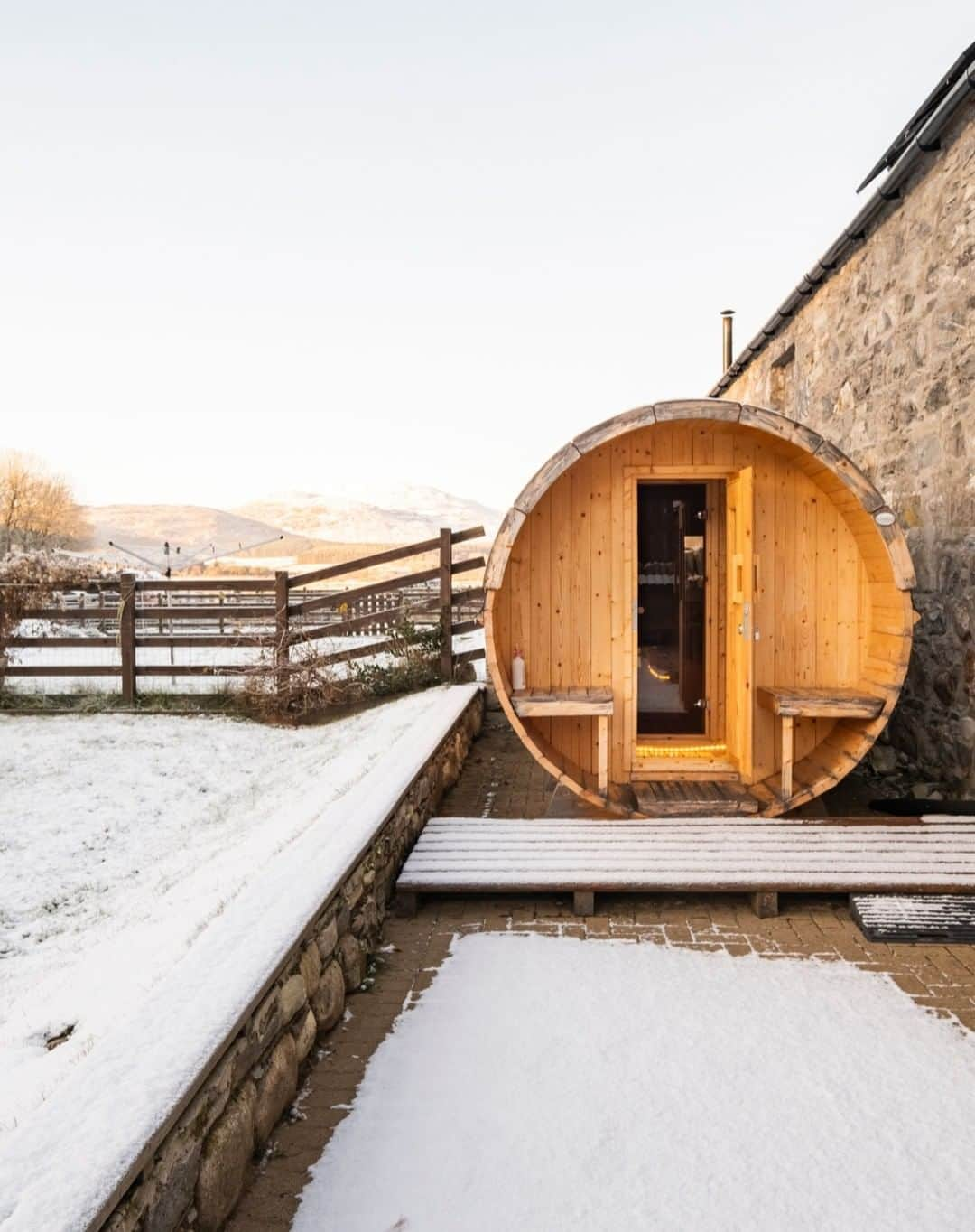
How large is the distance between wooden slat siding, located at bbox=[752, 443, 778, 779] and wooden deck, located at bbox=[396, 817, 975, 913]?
0.99 m

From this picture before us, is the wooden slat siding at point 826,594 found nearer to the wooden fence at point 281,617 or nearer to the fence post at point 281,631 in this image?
the wooden fence at point 281,617

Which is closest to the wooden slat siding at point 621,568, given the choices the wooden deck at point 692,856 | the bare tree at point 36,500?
the wooden deck at point 692,856

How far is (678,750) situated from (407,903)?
259 centimetres

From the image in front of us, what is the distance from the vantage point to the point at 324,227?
61.3 ft

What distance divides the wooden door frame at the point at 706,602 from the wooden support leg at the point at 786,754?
57 cm

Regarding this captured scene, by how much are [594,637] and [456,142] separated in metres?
11.0

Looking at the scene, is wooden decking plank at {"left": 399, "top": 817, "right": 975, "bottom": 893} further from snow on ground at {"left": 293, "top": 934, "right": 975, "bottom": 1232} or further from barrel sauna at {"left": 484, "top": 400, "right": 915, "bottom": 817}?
snow on ground at {"left": 293, "top": 934, "right": 975, "bottom": 1232}

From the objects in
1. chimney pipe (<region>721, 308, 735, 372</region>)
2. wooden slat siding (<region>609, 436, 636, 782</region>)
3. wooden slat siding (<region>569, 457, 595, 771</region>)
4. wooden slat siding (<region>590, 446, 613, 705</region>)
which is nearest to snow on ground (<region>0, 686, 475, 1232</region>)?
wooden slat siding (<region>569, 457, 595, 771</region>)

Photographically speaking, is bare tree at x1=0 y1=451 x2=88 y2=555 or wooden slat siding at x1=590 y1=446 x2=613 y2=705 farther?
bare tree at x1=0 y1=451 x2=88 y2=555

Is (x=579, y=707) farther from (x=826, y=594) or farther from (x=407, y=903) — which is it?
(x=826, y=594)

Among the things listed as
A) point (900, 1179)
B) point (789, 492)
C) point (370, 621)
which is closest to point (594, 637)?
point (789, 492)

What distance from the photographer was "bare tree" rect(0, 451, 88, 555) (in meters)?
31.6

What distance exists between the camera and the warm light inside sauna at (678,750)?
580 centimetres

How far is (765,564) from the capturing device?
5.23 m
